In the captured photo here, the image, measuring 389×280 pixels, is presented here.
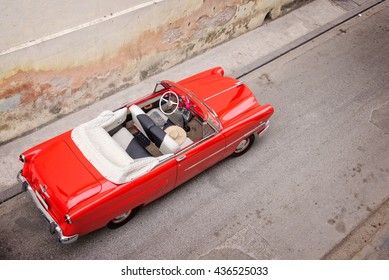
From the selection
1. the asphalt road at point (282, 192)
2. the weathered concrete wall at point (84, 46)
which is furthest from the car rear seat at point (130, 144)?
the weathered concrete wall at point (84, 46)

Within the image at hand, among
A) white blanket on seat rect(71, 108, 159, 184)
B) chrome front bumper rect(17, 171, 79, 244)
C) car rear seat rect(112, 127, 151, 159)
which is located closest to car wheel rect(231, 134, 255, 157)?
car rear seat rect(112, 127, 151, 159)

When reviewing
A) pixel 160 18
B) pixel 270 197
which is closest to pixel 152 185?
pixel 270 197

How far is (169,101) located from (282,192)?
7.28 ft

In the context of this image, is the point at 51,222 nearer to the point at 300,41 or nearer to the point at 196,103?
the point at 196,103

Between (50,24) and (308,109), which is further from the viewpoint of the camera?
(308,109)

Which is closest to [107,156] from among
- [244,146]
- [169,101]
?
[169,101]

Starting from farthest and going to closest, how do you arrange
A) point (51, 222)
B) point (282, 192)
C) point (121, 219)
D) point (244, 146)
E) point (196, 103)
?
point (244, 146)
point (282, 192)
point (196, 103)
point (121, 219)
point (51, 222)

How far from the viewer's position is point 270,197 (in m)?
6.46

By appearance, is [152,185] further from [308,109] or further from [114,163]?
[308,109]

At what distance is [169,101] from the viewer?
6371 mm

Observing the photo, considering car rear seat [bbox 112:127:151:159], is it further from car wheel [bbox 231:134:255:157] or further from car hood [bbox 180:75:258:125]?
car wheel [bbox 231:134:255:157]

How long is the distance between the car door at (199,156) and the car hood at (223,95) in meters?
0.38

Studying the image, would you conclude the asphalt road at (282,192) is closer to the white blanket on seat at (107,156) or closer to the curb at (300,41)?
the curb at (300,41)

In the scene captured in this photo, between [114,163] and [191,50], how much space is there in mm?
3863
